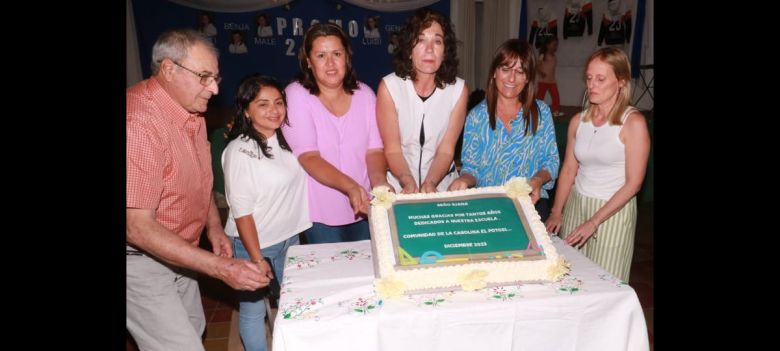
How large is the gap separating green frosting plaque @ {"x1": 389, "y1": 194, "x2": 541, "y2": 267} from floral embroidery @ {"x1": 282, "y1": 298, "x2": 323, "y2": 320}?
0.32m

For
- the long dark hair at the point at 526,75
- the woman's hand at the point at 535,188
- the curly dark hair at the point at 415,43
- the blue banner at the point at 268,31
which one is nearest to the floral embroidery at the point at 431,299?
the woman's hand at the point at 535,188

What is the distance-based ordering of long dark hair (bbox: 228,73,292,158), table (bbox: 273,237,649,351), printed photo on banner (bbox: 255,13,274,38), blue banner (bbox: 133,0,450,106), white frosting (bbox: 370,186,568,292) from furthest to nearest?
printed photo on banner (bbox: 255,13,274,38) < blue banner (bbox: 133,0,450,106) < long dark hair (bbox: 228,73,292,158) < white frosting (bbox: 370,186,568,292) < table (bbox: 273,237,649,351)

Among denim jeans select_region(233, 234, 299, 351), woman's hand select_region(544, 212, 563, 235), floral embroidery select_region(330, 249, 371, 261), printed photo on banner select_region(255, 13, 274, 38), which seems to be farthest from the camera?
printed photo on banner select_region(255, 13, 274, 38)

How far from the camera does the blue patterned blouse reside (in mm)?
2553

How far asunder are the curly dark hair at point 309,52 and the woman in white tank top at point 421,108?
172 mm

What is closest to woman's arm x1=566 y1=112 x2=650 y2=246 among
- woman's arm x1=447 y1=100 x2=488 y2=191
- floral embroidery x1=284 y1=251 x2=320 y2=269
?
woman's arm x1=447 y1=100 x2=488 y2=191

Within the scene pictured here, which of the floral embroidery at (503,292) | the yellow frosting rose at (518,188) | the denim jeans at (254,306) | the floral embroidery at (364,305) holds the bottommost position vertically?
the denim jeans at (254,306)

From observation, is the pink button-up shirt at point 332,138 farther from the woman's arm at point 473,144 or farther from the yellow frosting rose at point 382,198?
the yellow frosting rose at point 382,198

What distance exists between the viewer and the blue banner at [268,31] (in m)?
9.12

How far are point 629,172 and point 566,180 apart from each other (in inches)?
16.1

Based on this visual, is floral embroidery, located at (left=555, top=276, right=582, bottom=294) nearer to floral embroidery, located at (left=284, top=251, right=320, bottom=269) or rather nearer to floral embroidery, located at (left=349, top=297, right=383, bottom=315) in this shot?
floral embroidery, located at (left=349, top=297, right=383, bottom=315)

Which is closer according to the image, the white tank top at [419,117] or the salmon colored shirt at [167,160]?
the salmon colored shirt at [167,160]

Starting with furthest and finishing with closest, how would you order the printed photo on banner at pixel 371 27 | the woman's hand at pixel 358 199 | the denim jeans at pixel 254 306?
1. the printed photo on banner at pixel 371 27
2. the denim jeans at pixel 254 306
3. the woman's hand at pixel 358 199
